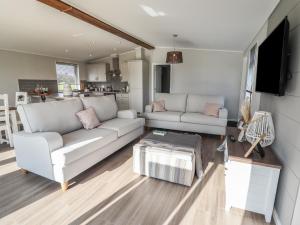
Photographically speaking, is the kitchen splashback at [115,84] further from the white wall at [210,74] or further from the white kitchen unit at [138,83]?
the white wall at [210,74]

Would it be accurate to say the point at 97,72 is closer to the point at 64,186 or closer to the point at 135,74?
the point at 135,74

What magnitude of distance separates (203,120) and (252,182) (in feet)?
7.55

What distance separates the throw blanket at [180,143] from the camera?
2309mm

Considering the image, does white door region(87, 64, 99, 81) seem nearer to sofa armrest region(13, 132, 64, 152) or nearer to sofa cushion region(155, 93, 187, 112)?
sofa cushion region(155, 93, 187, 112)

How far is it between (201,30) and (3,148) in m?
4.59

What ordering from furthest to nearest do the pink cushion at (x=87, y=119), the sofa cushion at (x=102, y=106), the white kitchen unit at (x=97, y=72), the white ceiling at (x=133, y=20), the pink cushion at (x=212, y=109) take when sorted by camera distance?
the white kitchen unit at (x=97, y=72), the pink cushion at (x=212, y=109), the sofa cushion at (x=102, y=106), the pink cushion at (x=87, y=119), the white ceiling at (x=133, y=20)

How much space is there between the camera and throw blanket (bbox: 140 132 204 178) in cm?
231

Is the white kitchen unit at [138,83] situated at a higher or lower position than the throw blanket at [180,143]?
higher

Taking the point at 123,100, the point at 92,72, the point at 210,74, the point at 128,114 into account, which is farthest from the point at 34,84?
the point at 210,74

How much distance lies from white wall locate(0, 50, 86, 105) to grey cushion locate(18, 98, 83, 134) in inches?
118

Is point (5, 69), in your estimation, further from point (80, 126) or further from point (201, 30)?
point (201, 30)

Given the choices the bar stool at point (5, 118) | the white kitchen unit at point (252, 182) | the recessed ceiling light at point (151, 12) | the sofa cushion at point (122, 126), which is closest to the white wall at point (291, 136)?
the white kitchen unit at point (252, 182)

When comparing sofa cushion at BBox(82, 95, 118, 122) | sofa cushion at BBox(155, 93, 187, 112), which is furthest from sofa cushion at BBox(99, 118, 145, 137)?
sofa cushion at BBox(155, 93, 187, 112)

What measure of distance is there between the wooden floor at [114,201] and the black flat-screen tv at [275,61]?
4.28 feet
